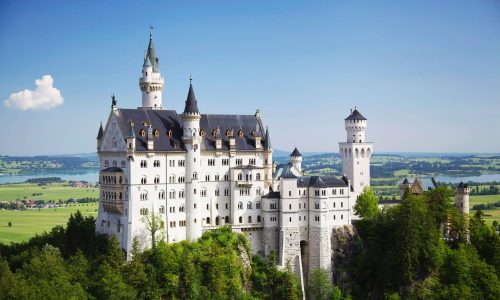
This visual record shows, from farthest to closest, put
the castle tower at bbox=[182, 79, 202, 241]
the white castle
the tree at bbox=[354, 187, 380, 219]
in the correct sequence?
the tree at bbox=[354, 187, 380, 219], the castle tower at bbox=[182, 79, 202, 241], the white castle

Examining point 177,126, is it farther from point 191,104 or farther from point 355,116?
point 355,116

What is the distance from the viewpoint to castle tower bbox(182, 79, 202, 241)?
9362 cm

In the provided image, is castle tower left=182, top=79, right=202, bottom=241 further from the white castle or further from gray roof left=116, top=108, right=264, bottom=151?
gray roof left=116, top=108, right=264, bottom=151

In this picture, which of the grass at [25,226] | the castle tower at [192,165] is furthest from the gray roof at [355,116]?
the grass at [25,226]

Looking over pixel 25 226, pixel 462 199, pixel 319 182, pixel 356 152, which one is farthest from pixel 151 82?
pixel 25 226

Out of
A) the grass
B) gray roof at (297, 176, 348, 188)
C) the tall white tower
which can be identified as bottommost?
the grass

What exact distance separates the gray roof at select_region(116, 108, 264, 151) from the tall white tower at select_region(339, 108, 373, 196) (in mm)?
16337

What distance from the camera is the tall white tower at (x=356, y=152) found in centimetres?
11194

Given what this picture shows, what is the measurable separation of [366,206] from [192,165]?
2768 centimetres

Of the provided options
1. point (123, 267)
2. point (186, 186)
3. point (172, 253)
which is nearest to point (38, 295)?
point (123, 267)

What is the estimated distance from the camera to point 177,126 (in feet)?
317

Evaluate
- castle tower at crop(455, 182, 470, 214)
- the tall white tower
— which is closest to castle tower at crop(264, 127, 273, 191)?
the tall white tower

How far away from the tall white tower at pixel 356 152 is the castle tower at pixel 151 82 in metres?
30.1

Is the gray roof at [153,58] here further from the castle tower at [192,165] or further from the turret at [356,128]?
the turret at [356,128]
